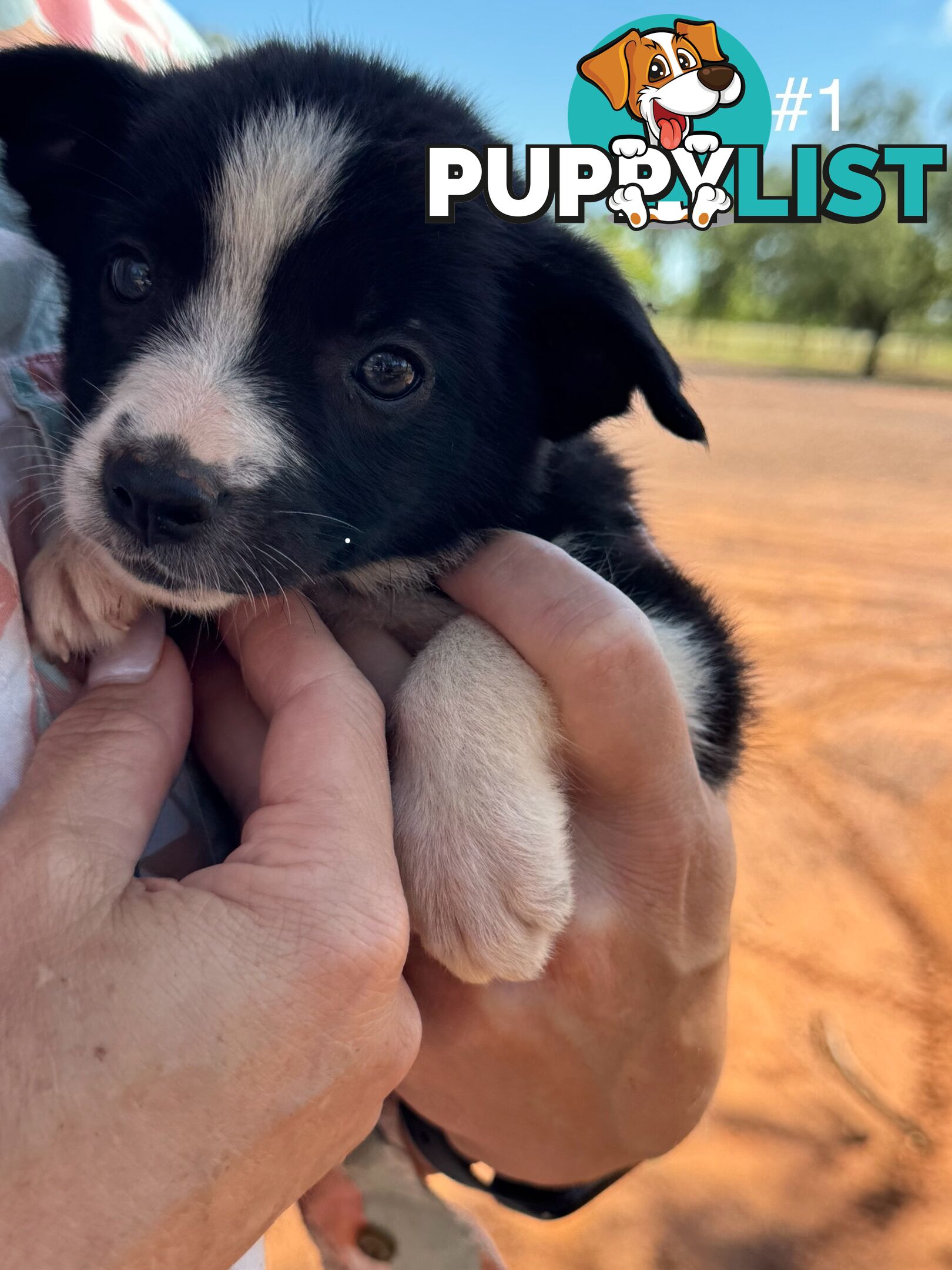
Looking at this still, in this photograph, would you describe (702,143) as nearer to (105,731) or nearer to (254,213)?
(254,213)

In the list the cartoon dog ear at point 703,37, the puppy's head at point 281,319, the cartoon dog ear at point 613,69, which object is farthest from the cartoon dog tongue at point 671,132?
the puppy's head at point 281,319

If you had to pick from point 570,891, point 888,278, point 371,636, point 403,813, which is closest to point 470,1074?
point 570,891

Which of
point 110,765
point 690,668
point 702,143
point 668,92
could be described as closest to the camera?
point 110,765

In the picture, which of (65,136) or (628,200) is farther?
(628,200)

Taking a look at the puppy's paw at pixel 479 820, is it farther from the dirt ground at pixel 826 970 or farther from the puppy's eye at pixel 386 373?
the dirt ground at pixel 826 970

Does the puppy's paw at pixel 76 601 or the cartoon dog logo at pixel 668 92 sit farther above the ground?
the cartoon dog logo at pixel 668 92

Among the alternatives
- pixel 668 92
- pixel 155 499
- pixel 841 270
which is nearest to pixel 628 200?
pixel 668 92
